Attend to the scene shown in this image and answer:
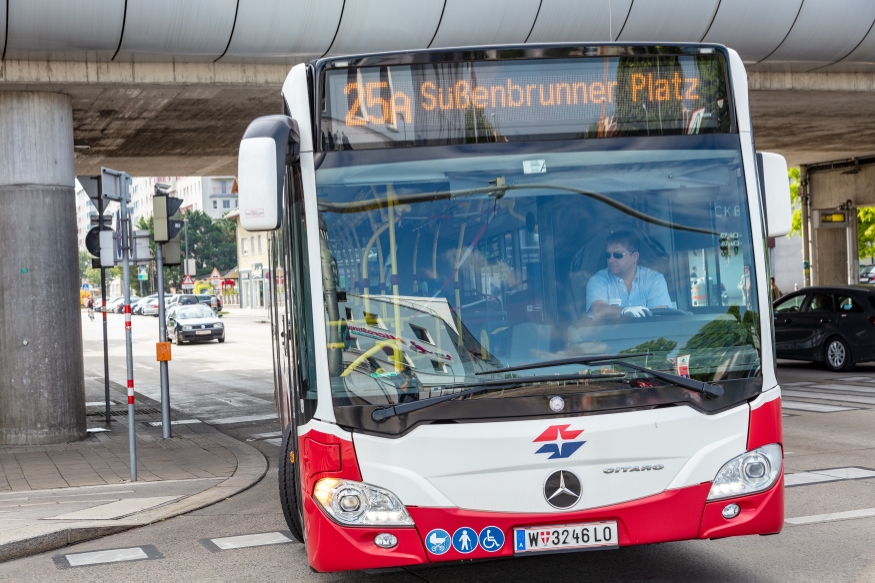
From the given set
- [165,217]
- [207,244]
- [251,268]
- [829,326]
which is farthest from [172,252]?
[207,244]

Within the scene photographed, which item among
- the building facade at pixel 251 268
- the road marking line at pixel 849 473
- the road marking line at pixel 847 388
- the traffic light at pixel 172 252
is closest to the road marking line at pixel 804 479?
the road marking line at pixel 849 473

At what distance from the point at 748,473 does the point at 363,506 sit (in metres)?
1.72

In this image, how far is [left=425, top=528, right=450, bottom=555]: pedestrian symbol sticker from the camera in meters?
4.61

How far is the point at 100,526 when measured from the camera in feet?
25.1

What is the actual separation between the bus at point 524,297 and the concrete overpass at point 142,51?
6837 millimetres

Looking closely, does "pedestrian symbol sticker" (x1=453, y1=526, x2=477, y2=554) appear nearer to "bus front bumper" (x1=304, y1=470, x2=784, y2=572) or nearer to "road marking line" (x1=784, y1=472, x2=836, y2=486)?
"bus front bumper" (x1=304, y1=470, x2=784, y2=572)

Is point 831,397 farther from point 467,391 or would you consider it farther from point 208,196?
point 208,196

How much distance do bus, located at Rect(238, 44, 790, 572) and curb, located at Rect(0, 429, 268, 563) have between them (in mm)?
2992

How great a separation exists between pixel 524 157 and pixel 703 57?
3.45 feet

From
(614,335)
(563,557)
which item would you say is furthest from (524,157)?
(563,557)

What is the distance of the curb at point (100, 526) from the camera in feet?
23.1

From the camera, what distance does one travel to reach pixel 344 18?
12555 millimetres

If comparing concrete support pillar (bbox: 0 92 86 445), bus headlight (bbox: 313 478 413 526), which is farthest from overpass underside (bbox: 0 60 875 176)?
bus headlight (bbox: 313 478 413 526)

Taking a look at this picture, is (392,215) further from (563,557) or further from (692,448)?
(563,557)
